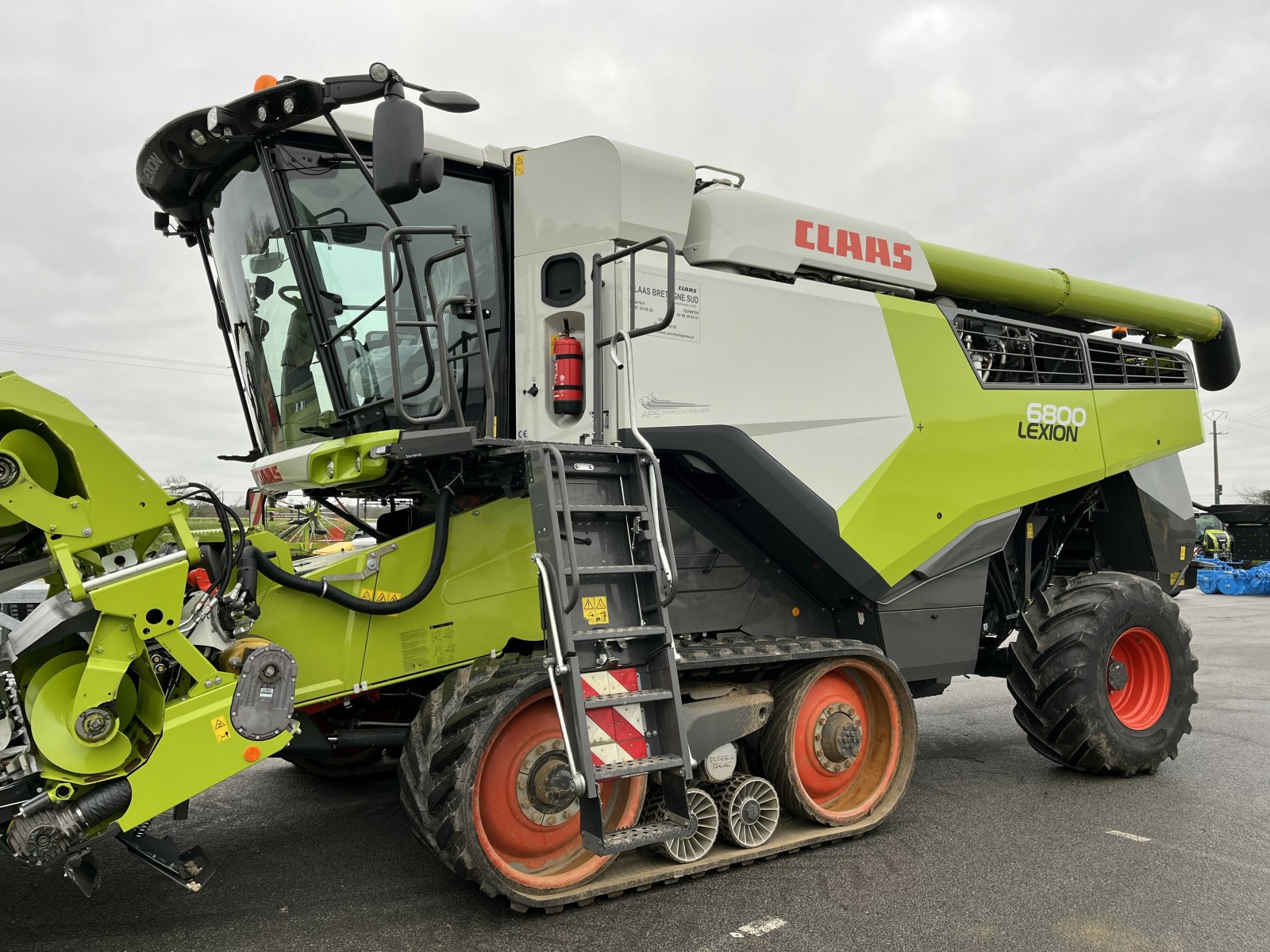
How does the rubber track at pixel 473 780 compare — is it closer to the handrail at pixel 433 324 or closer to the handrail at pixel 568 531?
the handrail at pixel 568 531

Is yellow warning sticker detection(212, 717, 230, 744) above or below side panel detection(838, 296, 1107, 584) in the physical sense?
below

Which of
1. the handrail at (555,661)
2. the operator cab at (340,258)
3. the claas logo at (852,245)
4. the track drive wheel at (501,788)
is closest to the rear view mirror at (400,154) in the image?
the operator cab at (340,258)

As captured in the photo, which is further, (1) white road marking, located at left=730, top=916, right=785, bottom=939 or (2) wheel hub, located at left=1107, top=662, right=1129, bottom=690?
(2) wheel hub, located at left=1107, top=662, right=1129, bottom=690

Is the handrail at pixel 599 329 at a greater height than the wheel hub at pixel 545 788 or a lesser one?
greater

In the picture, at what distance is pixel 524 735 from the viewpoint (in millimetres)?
3766

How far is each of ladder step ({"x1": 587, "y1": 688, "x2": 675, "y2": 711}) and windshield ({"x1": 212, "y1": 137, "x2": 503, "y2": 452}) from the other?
1.42 m

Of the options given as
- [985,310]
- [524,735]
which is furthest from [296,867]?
[985,310]

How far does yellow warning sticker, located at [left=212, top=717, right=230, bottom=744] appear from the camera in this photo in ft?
10.9

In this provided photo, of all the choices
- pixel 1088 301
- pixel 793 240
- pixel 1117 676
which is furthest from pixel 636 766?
pixel 1088 301

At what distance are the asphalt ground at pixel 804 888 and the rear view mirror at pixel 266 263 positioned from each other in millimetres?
2678

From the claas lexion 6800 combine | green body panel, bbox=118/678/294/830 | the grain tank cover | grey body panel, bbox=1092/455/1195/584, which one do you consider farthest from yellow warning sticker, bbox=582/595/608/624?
grey body panel, bbox=1092/455/1195/584

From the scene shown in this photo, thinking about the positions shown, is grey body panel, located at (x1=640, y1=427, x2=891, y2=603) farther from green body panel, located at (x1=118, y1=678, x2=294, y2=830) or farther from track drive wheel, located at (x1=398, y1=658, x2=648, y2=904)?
green body panel, located at (x1=118, y1=678, x2=294, y2=830)

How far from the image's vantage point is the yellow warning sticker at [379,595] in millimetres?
4051

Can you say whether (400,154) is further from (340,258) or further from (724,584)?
(724,584)
